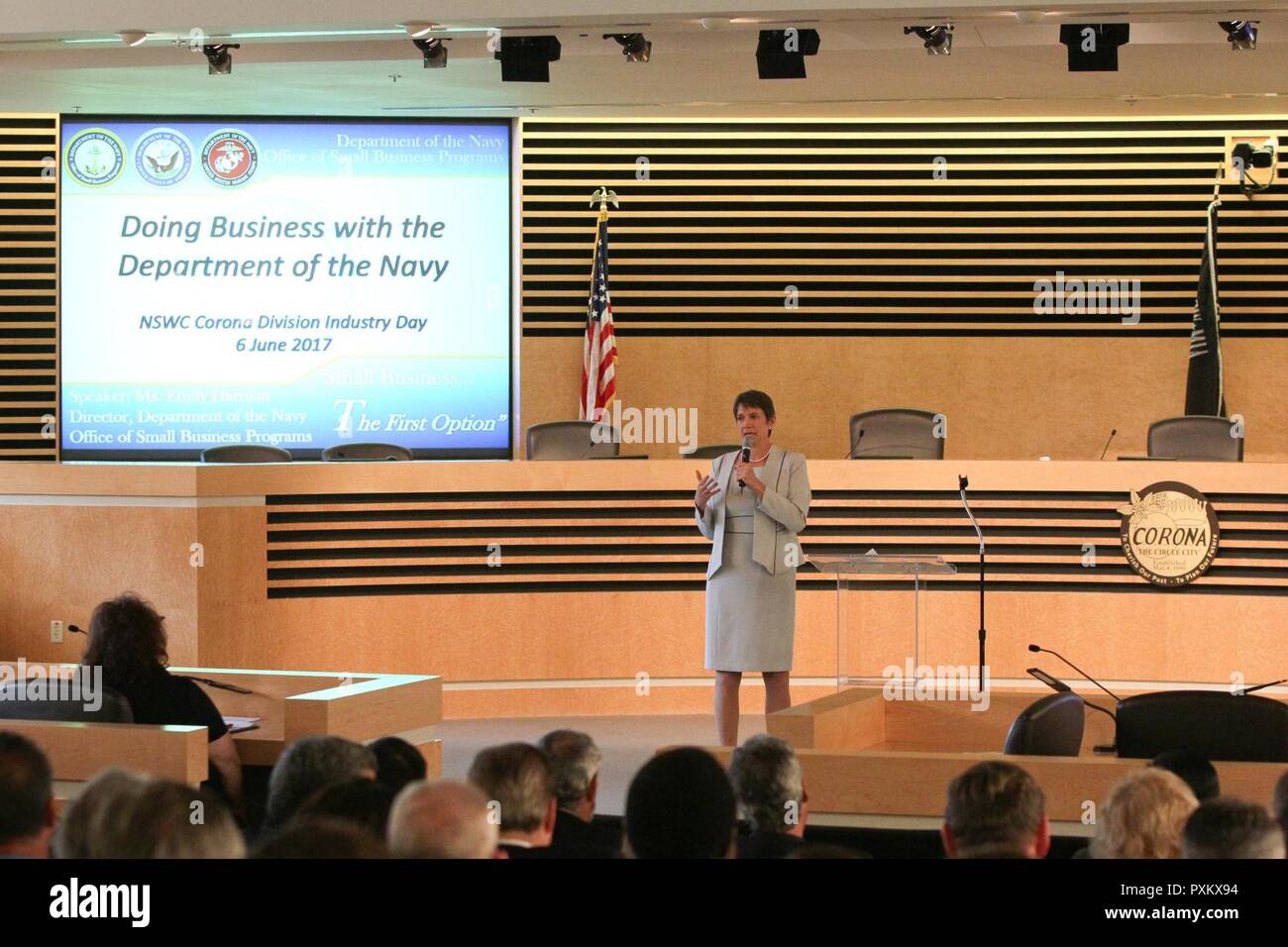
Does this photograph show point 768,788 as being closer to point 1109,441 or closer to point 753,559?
point 753,559

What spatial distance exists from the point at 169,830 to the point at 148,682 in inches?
97.2

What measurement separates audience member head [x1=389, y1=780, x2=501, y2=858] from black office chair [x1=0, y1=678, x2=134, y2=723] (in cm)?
228

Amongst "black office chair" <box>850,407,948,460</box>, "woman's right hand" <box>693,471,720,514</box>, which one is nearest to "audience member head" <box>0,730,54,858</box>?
"woman's right hand" <box>693,471,720,514</box>

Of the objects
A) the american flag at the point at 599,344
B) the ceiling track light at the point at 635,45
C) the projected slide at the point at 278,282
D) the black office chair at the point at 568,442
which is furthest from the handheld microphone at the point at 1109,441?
the ceiling track light at the point at 635,45

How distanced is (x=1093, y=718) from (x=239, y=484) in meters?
4.02

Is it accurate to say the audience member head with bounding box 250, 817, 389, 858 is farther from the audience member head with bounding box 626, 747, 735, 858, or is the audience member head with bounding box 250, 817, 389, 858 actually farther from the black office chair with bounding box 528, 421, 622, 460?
the black office chair with bounding box 528, 421, 622, 460

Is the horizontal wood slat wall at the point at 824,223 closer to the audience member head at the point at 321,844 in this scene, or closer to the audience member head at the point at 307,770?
the audience member head at the point at 307,770

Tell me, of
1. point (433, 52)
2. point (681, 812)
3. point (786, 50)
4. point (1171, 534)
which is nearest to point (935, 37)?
point (786, 50)

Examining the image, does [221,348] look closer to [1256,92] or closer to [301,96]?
[301,96]

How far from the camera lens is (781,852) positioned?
2816 mm

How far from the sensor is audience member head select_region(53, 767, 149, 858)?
212cm

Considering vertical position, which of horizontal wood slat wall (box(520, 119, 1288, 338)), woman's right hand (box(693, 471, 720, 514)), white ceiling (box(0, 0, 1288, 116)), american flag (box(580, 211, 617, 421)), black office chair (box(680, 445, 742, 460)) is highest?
white ceiling (box(0, 0, 1288, 116))
